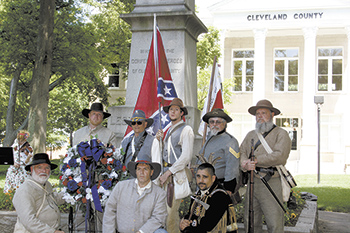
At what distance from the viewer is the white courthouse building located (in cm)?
3309

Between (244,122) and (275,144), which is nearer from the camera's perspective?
(275,144)

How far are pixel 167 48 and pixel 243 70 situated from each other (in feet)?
96.3

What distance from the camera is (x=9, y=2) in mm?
19891

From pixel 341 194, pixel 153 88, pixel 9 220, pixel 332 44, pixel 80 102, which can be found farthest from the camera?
pixel 332 44

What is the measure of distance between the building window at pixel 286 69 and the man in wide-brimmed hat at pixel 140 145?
105 ft

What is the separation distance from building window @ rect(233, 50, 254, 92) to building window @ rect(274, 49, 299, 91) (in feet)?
6.65

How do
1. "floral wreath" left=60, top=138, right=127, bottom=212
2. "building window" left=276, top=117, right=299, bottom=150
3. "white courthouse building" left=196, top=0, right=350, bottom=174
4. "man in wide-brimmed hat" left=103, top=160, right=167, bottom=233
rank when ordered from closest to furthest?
"man in wide-brimmed hat" left=103, top=160, right=167, bottom=233 → "floral wreath" left=60, top=138, right=127, bottom=212 → "white courthouse building" left=196, top=0, right=350, bottom=174 → "building window" left=276, top=117, right=299, bottom=150

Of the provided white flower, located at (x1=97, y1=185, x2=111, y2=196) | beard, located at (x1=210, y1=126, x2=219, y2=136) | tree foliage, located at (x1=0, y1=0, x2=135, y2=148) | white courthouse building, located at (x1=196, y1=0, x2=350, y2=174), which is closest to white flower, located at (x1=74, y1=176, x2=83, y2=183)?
white flower, located at (x1=97, y1=185, x2=111, y2=196)

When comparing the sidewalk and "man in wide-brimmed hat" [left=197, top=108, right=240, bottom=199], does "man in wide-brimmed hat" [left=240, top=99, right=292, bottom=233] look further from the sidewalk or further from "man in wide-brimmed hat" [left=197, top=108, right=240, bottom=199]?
the sidewalk

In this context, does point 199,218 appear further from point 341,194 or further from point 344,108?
point 344,108

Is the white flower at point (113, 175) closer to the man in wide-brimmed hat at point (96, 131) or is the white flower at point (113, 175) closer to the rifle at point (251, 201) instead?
the man in wide-brimmed hat at point (96, 131)

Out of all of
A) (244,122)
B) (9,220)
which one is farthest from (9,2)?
(244,122)

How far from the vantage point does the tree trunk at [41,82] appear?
54.1 ft

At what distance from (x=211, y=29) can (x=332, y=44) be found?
13.5 m
